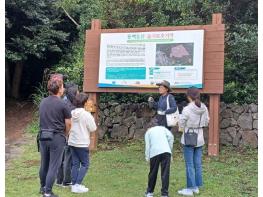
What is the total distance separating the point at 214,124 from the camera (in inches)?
335

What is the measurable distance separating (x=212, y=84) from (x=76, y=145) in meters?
3.68

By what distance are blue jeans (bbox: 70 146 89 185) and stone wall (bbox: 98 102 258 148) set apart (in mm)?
4268

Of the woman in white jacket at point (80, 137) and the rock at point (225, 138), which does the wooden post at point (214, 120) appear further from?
the woman in white jacket at point (80, 137)

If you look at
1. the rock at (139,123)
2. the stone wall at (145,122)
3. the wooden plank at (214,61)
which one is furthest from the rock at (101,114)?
the wooden plank at (214,61)

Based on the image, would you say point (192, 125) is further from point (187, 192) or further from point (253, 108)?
point (253, 108)

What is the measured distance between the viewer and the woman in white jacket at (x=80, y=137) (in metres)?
5.98

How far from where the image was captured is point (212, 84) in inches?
333

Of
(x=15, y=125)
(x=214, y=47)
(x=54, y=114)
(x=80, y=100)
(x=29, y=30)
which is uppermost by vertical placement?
(x=29, y=30)

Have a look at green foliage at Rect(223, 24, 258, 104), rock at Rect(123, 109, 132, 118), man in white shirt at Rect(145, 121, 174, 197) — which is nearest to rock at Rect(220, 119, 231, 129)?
green foliage at Rect(223, 24, 258, 104)

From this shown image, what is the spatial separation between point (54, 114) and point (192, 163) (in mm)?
2190

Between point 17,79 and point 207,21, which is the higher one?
point 207,21

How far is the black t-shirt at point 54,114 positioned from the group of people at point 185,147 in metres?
1.21

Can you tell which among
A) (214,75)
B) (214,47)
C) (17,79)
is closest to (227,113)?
(214,75)
